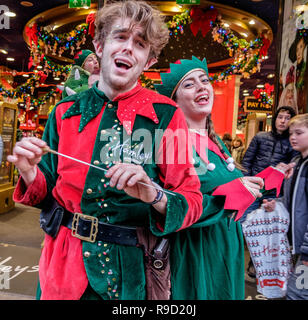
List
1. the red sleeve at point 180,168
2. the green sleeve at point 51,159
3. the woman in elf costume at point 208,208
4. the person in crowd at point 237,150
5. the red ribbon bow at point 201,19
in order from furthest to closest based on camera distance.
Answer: the person in crowd at point 237,150 < the red ribbon bow at point 201,19 < the woman in elf costume at point 208,208 < the green sleeve at point 51,159 < the red sleeve at point 180,168

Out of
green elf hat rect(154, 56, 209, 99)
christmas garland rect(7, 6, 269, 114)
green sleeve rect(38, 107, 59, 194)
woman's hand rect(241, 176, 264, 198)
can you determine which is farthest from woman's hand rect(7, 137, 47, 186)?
christmas garland rect(7, 6, 269, 114)

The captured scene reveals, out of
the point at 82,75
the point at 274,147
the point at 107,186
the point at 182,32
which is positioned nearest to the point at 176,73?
the point at 107,186

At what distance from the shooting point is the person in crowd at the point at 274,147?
2.89 metres

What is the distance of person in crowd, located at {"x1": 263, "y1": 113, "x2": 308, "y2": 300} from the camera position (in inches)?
85.1

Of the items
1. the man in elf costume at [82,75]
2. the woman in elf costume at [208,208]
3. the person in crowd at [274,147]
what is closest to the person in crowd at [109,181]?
the woman in elf costume at [208,208]

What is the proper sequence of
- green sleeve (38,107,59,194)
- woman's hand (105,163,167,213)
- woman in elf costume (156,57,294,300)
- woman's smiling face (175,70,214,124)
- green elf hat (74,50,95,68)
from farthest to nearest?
green elf hat (74,50,95,68) → woman's smiling face (175,70,214,124) → woman in elf costume (156,57,294,300) → green sleeve (38,107,59,194) → woman's hand (105,163,167,213)

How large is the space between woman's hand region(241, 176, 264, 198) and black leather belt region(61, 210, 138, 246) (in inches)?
21.1

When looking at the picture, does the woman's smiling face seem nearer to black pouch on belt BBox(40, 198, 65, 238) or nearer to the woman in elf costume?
the woman in elf costume

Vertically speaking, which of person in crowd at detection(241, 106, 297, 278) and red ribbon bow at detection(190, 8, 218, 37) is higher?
red ribbon bow at detection(190, 8, 218, 37)

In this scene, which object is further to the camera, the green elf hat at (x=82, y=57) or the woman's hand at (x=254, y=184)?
the green elf hat at (x=82, y=57)

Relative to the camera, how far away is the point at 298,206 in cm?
222

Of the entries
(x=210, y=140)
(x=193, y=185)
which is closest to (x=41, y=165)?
(x=193, y=185)

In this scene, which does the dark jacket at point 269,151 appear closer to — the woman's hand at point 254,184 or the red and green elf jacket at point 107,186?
the woman's hand at point 254,184

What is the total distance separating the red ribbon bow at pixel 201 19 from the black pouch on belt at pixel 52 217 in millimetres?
4082
